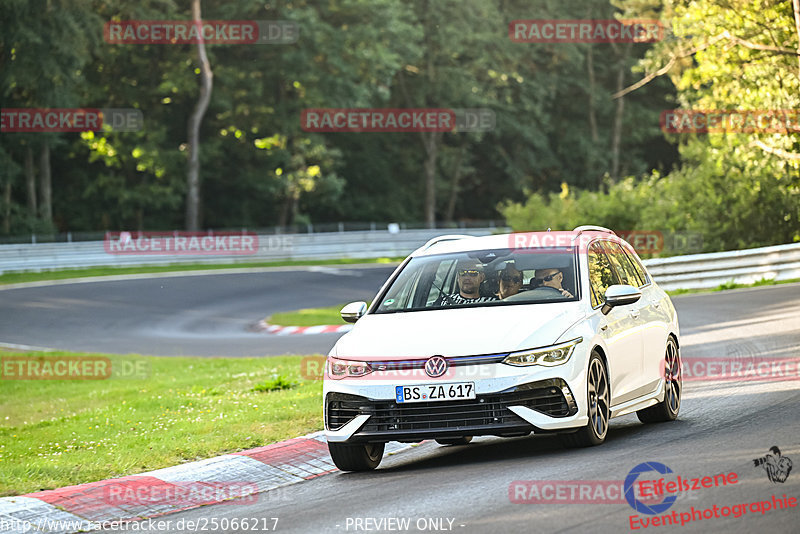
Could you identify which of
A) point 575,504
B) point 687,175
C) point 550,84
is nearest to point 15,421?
point 575,504

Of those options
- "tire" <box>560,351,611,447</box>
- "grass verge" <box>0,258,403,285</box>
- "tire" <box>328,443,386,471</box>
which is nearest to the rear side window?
"tire" <box>560,351,611,447</box>

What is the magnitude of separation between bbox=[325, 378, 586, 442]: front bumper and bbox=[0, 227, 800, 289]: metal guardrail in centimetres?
1888

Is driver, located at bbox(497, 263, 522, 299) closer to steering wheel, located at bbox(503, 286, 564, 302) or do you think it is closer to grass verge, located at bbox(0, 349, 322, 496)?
steering wheel, located at bbox(503, 286, 564, 302)

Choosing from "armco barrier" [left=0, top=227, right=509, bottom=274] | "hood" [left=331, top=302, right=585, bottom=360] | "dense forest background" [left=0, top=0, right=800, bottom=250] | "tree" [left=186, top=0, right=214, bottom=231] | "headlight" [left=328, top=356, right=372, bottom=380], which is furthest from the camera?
"tree" [left=186, top=0, right=214, bottom=231]

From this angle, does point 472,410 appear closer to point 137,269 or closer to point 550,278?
point 550,278

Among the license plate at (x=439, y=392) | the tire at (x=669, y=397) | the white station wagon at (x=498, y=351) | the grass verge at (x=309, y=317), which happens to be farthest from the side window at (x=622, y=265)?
the grass verge at (x=309, y=317)

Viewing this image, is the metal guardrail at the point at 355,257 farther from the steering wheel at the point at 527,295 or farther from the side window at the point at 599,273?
the steering wheel at the point at 527,295

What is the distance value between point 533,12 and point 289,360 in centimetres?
6199

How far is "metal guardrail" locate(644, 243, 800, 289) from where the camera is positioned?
87.2 ft

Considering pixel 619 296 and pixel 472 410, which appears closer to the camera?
pixel 472 410

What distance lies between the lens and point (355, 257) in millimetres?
54969

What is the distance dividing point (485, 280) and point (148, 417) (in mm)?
5682

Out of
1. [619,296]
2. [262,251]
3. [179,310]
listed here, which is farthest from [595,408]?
[262,251]

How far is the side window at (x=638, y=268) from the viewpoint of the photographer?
1098 centimetres
